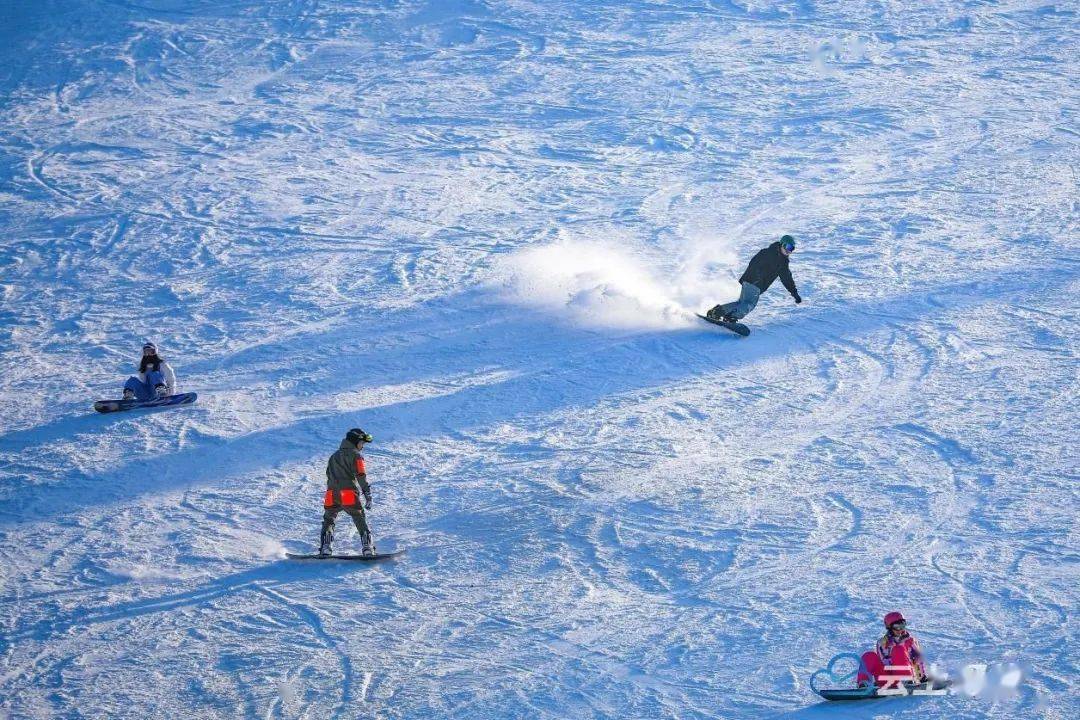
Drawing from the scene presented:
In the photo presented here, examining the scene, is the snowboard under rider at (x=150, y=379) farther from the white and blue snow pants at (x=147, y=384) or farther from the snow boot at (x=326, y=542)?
the snow boot at (x=326, y=542)

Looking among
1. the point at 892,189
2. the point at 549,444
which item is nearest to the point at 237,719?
the point at 549,444

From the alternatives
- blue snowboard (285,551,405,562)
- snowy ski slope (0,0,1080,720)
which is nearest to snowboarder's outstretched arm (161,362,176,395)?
snowy ski slope (0,0,1080,720)

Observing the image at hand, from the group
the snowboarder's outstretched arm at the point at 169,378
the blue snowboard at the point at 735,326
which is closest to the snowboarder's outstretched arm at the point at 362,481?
the snowboarder's outstretched arm at the point at 169,378

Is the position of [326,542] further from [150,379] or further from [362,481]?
[150,379]

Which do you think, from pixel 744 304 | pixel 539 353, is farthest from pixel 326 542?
pixel 744 304

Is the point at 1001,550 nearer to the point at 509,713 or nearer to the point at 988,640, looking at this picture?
the point at 988,640

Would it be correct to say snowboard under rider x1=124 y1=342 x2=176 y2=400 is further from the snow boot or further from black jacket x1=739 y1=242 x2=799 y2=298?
black jacket x1=739 y1=242 x2=799 y2=298
